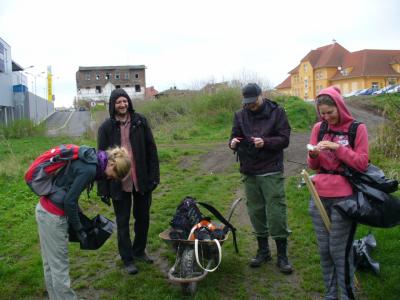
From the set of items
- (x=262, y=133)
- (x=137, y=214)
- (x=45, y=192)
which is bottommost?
(x=137, y=214)

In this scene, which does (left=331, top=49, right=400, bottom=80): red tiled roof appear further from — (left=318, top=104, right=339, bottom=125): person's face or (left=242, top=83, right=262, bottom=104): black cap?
(left=318, top=104, right=339, bottom=125): person's face

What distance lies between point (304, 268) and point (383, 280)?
867 millimetres

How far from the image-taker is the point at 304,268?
515 cm

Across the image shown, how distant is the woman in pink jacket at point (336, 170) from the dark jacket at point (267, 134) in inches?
38.5

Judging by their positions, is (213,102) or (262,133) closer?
(262,133)

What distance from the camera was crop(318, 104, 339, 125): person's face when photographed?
376cm

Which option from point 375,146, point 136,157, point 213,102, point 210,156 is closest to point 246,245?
point 136,157

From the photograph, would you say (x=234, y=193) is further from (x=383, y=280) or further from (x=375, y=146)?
(x=383, y=280)

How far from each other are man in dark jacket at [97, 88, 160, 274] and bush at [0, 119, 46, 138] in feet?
76.9

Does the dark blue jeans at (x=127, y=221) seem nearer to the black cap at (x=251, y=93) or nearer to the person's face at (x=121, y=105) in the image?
the person's face at (x=121, y=105)

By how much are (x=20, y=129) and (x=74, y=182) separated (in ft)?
82.4

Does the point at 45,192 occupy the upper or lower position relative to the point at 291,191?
upper

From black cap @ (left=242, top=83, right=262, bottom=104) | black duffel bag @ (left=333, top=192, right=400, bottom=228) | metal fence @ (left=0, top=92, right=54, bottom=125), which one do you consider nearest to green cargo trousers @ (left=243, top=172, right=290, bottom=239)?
black cap @ (left=242, top=83, right=262, bottom=104)

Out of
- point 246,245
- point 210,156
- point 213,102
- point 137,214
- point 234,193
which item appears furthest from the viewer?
point 213,102
